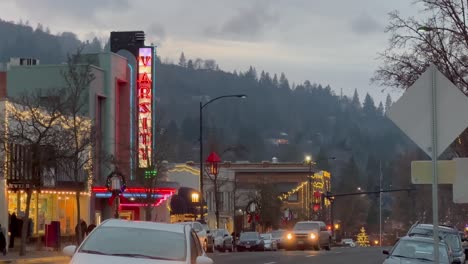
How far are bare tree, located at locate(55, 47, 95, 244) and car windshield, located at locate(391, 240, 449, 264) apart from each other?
22331mm

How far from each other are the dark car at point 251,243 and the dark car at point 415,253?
37540 mm

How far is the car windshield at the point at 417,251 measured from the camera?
18984 millimetres

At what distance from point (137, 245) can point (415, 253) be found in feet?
30.8

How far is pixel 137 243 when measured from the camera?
11.7m

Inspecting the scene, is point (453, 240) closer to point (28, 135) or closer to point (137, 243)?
point (137, 243)

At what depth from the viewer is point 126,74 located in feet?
193

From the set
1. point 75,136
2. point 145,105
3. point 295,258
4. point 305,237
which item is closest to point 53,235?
point 75,136

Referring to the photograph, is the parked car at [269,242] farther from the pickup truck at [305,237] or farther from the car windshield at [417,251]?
the car windshield at [417,251]

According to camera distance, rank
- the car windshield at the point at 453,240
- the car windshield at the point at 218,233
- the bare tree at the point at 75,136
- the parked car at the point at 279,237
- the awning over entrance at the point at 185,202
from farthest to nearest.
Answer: the awning over entrance at the point at 185,202
the parked car at the point at 279,237
the car windshield at the point at 218,233
the bare tree at the point at 75,136
the car windshield at the point at 453,240

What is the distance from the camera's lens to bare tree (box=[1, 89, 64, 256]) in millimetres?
37781

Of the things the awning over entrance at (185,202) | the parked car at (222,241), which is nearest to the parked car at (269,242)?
the parked car at (222,241)

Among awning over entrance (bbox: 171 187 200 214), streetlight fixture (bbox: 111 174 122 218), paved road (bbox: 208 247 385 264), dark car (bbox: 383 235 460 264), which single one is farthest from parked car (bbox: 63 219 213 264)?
awning over entrance (bbox: 171 187 200 214)

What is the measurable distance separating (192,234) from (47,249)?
33466mm

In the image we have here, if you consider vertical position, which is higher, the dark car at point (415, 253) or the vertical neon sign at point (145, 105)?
the vertical neon sign at point (145, 105)
